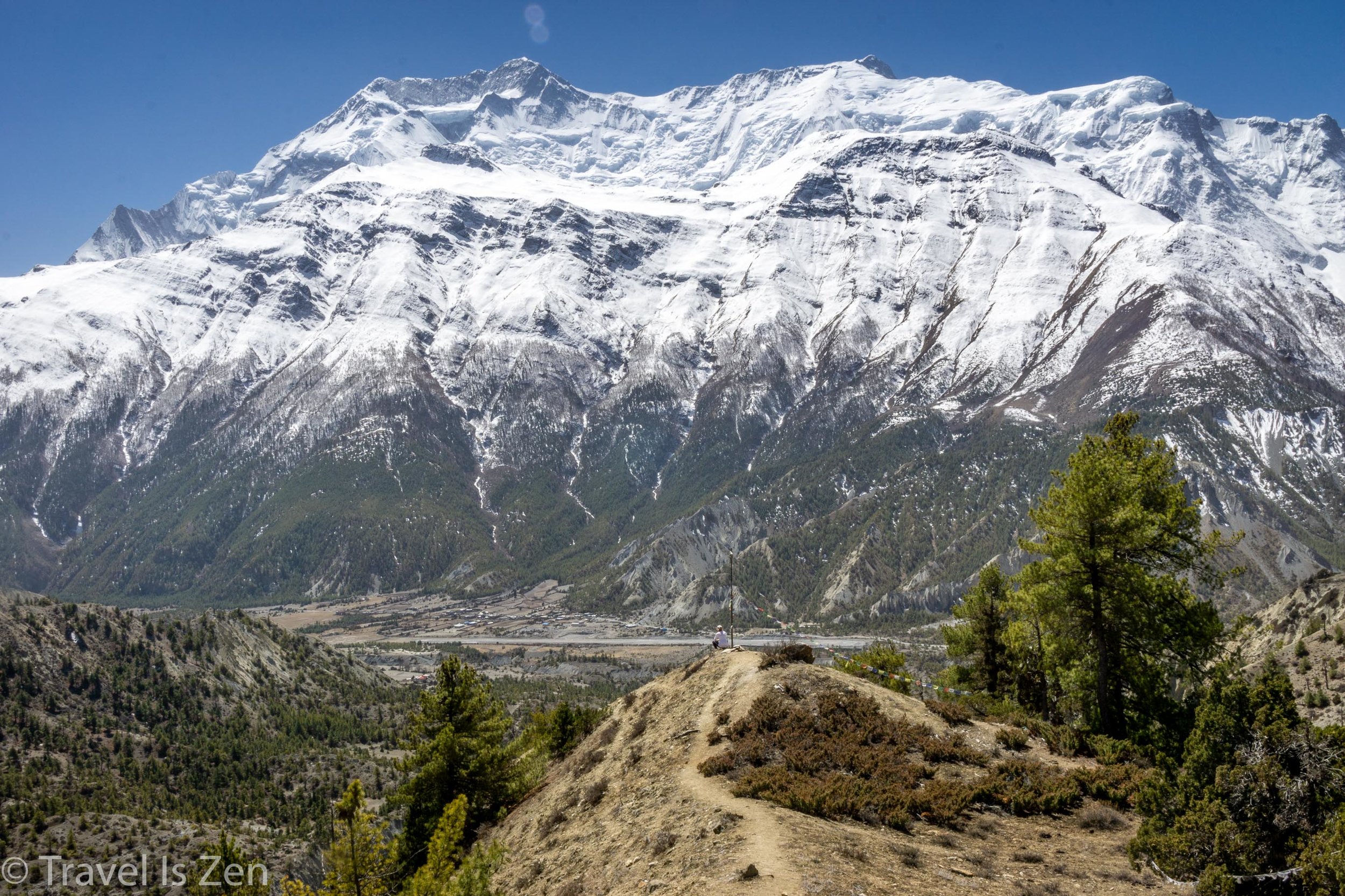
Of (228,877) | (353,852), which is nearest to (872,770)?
(353,852)

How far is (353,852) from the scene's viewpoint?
90.5ft

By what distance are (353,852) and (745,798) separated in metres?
12.7

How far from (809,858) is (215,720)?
418ft

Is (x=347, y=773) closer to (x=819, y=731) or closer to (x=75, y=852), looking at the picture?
(x=75, y=852)

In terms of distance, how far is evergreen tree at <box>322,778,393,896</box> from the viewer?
27312 millimetres

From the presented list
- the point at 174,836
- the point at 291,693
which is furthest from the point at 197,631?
the point at 174,836

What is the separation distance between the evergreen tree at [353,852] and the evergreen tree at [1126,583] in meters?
27.7

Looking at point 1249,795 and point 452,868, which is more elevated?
point 452,868

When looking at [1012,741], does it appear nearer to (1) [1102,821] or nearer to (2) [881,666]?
(1) [1102,821]

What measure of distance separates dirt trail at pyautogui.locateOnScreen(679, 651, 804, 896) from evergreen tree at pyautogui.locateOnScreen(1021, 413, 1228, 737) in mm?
13326

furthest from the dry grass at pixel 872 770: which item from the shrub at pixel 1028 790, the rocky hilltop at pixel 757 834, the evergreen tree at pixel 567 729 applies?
the evergreen tree at pixel 567 729

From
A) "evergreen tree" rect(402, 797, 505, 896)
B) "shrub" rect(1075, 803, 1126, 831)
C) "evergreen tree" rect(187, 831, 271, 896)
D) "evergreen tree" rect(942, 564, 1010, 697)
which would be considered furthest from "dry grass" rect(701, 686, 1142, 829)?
"evergreen tree" rect(187, 831, 271, 896)

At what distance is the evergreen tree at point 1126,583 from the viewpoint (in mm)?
35125

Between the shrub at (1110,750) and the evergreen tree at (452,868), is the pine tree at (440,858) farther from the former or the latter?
the shrub at (1110,750)
